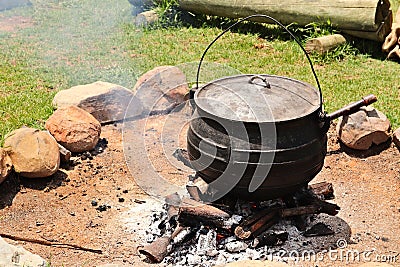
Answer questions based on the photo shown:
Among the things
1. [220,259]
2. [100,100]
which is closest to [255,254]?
[220,259]

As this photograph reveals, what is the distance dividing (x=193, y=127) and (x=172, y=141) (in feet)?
6.04

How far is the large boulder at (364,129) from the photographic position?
542 centimetres

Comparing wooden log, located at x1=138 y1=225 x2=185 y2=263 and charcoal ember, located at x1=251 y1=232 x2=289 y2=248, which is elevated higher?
charcoal ember, located at x1=251 y1=232 x2=289 y2=248

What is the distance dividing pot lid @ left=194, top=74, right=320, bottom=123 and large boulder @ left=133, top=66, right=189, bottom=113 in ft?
7.45

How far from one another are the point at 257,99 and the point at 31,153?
6.72 feet

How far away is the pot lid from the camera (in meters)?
3.83

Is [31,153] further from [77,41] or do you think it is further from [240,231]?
[77,41]

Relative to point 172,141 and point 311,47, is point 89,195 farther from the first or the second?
point 311,47

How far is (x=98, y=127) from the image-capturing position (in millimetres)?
5578

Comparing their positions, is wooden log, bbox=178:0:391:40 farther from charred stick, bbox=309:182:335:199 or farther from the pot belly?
the pot belly

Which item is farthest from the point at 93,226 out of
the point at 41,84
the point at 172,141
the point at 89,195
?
the point at 41,84

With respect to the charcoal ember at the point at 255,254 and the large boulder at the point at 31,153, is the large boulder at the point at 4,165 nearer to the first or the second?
the large boulder at the point at 31,153
